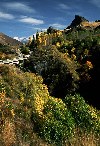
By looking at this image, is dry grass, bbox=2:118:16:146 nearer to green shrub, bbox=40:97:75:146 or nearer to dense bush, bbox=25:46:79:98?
green shrub, bbox=40:97:75:146

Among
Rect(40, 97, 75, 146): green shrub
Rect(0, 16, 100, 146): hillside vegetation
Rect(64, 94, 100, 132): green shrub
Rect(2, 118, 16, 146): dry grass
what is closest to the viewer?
Rect(2, 118, 16, 146): dry grass

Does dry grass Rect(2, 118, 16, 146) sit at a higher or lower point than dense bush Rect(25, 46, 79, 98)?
lower

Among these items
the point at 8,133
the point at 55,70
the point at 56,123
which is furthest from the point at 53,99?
the point at 8,133

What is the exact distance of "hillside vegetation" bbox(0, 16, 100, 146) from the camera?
1870 cm

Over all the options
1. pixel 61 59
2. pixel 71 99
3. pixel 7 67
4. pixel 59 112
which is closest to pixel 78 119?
pixel 59 112

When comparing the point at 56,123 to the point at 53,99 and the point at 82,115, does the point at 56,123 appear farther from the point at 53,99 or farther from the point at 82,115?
the point at 53,99

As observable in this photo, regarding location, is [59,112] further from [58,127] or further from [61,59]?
[61,59]

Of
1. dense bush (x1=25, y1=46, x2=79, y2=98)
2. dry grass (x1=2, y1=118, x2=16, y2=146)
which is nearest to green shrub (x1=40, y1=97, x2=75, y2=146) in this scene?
dry grass (x1=2, y1=118, x2=16, y2=146)

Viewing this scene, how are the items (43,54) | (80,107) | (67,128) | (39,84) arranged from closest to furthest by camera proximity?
(67,128) → (80,107) → (39,84) → (43,54)

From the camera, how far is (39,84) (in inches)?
1196

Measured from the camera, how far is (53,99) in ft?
86.3

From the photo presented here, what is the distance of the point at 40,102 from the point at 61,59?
10.9m

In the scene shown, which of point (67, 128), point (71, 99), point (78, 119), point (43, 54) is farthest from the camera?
point (43, 54)

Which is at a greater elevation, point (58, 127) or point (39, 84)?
point (39, 84)
